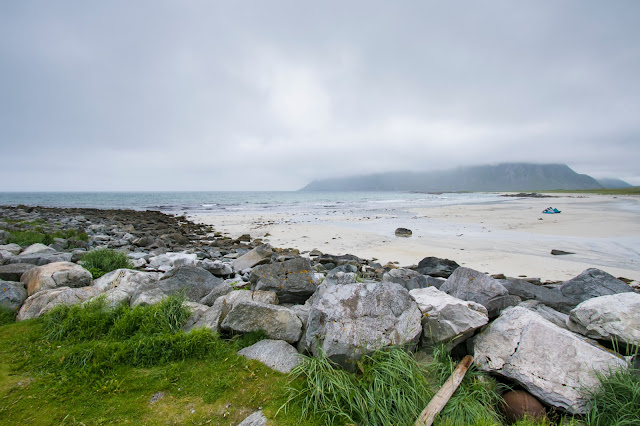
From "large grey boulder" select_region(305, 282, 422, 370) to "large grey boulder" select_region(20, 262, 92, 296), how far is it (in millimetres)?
5911

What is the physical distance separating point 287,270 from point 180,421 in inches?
147

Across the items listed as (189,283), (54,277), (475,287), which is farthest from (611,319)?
(54,277)

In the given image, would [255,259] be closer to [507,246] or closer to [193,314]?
[193,314]

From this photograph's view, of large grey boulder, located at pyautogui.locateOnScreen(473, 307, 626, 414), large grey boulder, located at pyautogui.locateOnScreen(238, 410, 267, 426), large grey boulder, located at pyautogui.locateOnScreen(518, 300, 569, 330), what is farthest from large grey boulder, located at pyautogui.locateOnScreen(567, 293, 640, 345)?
large grey boulder, located at pyautogui.locateOnScreen(238, 410, 267, 426)

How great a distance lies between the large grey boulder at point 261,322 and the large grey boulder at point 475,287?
3.54 m

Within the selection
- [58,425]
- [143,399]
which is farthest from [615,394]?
[58,425]

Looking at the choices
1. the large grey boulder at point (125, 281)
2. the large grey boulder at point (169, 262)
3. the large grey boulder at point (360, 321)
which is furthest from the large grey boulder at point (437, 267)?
the large grey boulder at point (125, 281)

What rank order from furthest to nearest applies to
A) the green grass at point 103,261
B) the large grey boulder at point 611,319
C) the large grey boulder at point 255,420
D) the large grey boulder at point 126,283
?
the green grass at point 103,261 < the large grey boulder at point 126,283 < the large grey boulder at point 611,319 < the large grey boulder at point 255,420

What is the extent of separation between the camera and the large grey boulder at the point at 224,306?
507cm

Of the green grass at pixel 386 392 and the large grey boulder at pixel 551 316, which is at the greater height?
the large grey boulder at pixel 551 316

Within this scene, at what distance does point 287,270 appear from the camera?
22.1ft

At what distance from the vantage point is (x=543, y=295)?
7.16 metres

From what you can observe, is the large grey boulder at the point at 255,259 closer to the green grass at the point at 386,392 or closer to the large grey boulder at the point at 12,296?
the large grey boulder at the point at 12,296

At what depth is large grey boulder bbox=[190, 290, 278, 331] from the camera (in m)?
5.07
